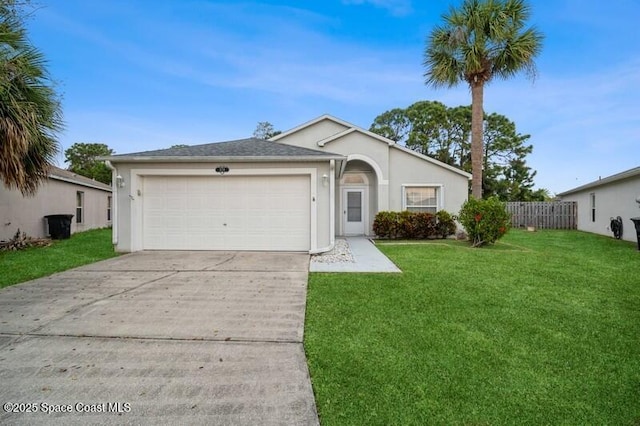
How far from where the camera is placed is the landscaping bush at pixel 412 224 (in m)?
13.3

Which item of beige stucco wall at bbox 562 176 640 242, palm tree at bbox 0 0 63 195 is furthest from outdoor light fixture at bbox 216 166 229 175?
beige stucco wall at bbox 562 176 640 242

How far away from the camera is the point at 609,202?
15031 millimetres

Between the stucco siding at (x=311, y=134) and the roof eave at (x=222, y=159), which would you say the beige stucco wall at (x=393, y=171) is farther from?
the roof eave at (x=222, y=159)

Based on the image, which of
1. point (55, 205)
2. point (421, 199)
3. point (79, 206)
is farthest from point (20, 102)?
point (421, 199)

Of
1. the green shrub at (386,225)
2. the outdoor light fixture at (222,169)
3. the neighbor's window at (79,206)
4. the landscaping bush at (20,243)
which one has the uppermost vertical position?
the outdoor light fixture at (222,169)

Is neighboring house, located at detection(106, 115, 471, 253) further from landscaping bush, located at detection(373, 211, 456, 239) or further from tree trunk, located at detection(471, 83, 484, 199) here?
tree trunk, located at detection(471, 83, 484, 199)

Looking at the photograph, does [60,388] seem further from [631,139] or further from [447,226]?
[631,139]

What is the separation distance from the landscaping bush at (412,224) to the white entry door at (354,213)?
1263 mm

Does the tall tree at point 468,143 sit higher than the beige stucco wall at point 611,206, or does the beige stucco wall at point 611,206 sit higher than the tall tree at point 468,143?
the tall tree at point 468,143

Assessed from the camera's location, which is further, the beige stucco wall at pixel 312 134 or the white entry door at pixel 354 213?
the beige stucco wall at pixel 312 134

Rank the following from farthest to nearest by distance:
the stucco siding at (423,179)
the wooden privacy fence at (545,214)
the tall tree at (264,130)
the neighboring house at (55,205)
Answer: the tall tree at (264,130), the wooden privacy fence at (545,214), the stucco siding at (423,179), the neighboring house at (55,205)

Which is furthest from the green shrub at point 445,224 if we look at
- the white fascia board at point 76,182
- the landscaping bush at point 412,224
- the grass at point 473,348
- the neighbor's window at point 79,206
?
the neighbor's window at point 79,206

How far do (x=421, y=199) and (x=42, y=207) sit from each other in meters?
16.5

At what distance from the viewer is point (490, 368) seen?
9.82 ft
